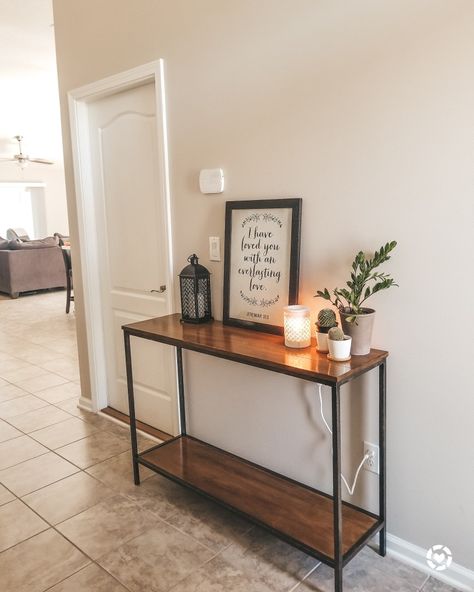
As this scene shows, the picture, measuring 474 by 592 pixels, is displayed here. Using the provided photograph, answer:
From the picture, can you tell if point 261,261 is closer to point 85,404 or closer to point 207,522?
point 207,522

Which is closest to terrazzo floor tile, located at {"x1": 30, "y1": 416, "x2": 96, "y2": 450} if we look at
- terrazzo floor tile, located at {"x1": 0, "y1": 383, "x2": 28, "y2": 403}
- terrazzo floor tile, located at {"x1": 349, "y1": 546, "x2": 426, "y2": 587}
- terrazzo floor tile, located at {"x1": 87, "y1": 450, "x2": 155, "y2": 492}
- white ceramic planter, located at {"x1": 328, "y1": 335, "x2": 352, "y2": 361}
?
terrazzo floor tile, located at {"x1": 87, "y1": 450, "x2": 155, "y2": 492}

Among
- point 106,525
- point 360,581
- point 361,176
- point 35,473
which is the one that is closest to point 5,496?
point 35,473

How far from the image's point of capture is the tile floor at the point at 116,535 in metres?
1.78

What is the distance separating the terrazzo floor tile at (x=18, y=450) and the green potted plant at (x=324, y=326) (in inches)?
74.4

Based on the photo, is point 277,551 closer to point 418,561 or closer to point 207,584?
point 207,584

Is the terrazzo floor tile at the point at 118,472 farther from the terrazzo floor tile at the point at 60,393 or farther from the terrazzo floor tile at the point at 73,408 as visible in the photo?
the terrazzo floor tile at the point at 60,393

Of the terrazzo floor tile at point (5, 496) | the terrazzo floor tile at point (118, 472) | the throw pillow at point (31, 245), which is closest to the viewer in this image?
the terrazzo floor tile at point (5, 496)

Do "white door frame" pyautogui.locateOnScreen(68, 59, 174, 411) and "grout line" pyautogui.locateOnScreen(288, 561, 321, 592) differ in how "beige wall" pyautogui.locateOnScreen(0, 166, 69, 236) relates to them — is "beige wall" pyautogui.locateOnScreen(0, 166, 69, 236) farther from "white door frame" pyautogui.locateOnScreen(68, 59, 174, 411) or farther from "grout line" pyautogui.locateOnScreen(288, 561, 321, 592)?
"grout line" pyautogui.locateOnScreen(288, 561, 321, 592)

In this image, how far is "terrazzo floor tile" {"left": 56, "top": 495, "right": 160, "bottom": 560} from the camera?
6.57 ft

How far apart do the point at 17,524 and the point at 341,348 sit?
164 cm

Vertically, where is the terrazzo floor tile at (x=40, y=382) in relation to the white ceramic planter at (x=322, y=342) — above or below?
below

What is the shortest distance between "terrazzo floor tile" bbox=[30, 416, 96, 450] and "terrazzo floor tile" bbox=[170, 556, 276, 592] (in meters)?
1.40

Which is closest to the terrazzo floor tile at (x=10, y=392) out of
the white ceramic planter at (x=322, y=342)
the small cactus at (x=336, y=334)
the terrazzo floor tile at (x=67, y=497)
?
the terrazzo floor tile at (x=67, y=497)

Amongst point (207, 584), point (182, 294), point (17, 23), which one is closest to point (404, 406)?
point (207, 584)
